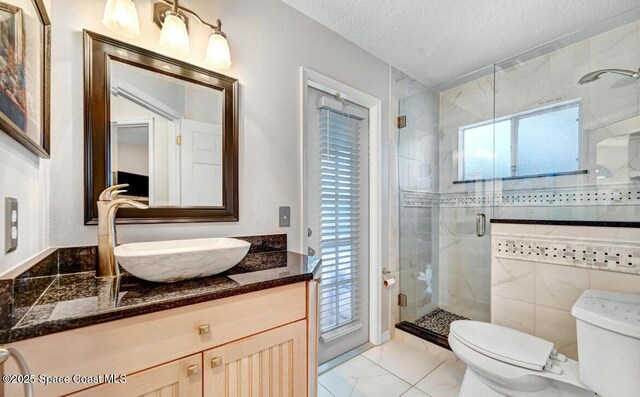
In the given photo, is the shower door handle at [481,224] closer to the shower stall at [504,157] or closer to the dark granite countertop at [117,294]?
the shower stall at [504,157]

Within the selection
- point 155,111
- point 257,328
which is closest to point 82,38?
point 155,111

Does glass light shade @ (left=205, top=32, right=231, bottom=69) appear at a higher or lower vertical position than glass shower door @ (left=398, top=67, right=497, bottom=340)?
higher

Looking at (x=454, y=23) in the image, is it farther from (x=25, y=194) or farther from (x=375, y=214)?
(x=25, y=194)

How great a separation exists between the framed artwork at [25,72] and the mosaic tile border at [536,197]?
2172mm

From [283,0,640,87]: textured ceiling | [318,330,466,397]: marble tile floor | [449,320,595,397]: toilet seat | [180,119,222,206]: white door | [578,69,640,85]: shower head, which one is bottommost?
[318,330,466,397]: marble tile floor

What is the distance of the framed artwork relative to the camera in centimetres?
62

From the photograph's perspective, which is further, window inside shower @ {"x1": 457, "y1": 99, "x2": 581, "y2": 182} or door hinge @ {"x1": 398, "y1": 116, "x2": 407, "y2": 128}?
door hinge @ {"x1": 398, "y1": 116, "x2": 407, "y2": 128}

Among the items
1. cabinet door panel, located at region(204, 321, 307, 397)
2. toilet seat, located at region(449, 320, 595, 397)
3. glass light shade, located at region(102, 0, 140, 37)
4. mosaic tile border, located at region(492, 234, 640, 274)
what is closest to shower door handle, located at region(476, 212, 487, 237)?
mosaic tile border, located at region(492, 234, 640, 274)

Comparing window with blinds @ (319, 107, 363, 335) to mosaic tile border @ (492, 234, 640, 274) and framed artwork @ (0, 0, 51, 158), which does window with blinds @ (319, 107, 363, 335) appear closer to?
mosaic tile border @ (492, 234, 640, 274)

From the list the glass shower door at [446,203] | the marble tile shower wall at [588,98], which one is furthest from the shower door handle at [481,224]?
the marble tile shower wall at [588,98]

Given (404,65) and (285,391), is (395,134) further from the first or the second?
(285,391)

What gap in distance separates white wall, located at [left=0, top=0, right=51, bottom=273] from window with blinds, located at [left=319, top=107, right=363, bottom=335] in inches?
53.1

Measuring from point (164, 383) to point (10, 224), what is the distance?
0.57 metres

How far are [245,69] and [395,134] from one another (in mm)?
1350
